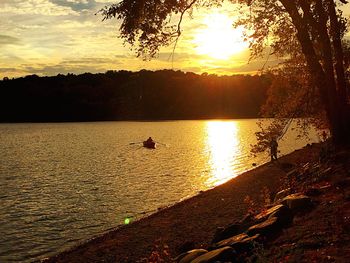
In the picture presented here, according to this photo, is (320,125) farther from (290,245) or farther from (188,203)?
(290,245)

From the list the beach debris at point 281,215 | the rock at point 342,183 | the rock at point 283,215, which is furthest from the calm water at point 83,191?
the rock at point 342,183

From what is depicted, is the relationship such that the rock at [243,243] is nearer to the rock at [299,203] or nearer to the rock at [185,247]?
the rock at [299,203]

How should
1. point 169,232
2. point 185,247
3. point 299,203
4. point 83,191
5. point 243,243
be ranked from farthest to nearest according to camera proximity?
point 83,191 → point 169,232 → point 185,247 → point 299,203 → point 243,243

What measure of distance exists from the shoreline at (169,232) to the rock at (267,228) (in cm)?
410

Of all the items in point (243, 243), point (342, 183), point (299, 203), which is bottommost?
point (243, 243)

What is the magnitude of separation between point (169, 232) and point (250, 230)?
9.69 meters

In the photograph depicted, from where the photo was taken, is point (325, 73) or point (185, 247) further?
point (325, 73)

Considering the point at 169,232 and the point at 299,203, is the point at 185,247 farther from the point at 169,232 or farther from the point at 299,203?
the point at 299,203

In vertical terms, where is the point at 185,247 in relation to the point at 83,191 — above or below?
above

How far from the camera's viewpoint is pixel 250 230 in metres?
13.3

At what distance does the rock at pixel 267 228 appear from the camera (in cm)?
1274

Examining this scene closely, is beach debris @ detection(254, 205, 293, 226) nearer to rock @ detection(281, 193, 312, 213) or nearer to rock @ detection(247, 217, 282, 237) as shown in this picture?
rock @ detection(247, 217, 282, 237)

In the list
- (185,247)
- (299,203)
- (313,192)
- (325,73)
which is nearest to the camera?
(299,203)

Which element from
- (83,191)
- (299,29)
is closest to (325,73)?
(299,29)
